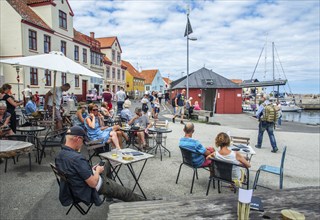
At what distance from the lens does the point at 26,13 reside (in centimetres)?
1964

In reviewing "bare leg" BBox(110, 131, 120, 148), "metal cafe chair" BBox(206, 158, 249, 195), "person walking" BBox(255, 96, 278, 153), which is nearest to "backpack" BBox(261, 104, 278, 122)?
"person walking" BBox(255, 96, 278, 153)

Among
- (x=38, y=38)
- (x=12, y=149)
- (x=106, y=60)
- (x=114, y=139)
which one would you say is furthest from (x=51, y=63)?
(x=106, y=60)

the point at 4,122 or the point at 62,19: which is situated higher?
the point at 62,19

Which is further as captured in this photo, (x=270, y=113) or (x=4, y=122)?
(x=270, y=113)

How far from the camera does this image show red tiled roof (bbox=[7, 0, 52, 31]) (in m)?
18.5

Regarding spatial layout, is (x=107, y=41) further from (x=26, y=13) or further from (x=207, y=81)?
(x=207, y=81)

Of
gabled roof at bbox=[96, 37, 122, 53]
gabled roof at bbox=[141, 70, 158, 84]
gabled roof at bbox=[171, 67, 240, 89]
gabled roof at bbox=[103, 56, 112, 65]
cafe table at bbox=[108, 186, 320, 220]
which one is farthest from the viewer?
gabled roof at bbox=[141, 70, 158, 84]

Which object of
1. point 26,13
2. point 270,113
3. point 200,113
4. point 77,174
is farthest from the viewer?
point 26,13

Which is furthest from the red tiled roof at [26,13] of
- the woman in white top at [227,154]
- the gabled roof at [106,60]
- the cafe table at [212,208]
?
the cafe table at [212,208]

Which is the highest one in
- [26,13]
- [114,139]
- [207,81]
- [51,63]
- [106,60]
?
[26,13]

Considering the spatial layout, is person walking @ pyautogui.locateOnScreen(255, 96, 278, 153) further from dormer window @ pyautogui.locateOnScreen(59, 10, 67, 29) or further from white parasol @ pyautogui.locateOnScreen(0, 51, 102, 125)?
dormer window @ pyautogui.locateOnScreen(59, 10, 67, 29)

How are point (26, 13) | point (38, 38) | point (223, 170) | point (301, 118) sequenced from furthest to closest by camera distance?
point (301, 118) < point (38, 38) < point (26, 13) < point (223, 170)

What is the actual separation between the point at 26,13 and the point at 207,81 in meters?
18.2

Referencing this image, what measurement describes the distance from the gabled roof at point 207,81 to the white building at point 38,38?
1310 centimetres
